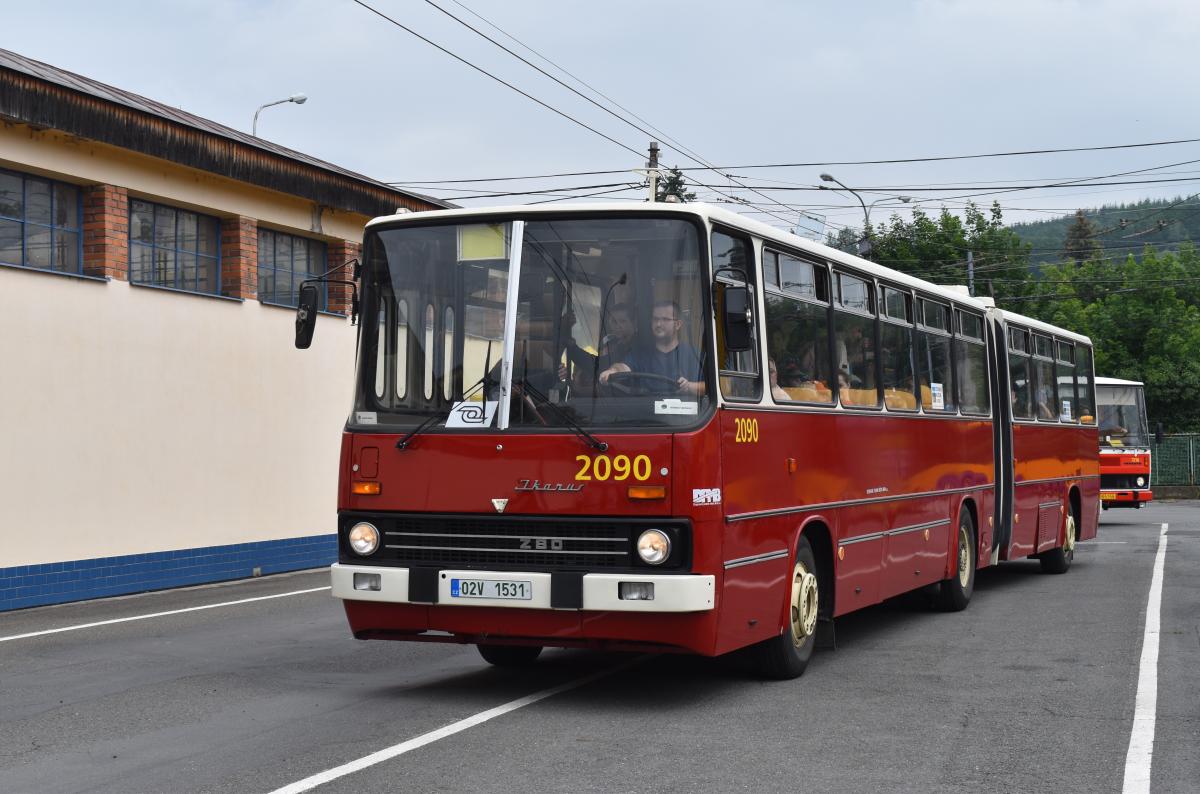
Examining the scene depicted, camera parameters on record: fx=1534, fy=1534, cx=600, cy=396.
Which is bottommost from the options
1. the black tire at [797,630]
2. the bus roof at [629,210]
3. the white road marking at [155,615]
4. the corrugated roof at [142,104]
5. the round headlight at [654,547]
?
the white road marking at [155,615]

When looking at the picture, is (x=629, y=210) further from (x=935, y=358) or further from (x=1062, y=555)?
(x=1062, y=555)

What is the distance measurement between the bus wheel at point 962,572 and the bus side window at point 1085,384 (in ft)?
20.4

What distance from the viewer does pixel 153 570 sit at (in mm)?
17953

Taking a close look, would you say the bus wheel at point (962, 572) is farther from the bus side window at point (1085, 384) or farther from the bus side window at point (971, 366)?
the bus side window at point (1085, 384)

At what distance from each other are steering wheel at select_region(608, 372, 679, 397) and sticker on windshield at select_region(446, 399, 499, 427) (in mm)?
727

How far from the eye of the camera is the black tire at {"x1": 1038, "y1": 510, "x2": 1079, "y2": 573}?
1898 cm

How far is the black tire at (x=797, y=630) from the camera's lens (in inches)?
382

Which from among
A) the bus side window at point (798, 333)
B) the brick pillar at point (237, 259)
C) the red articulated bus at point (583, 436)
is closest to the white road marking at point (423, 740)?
the red articulated bus at point (583, 436)

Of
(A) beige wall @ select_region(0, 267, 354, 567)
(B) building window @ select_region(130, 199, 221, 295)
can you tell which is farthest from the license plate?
(B) building window @ select_region(130, 199, 221, 295)

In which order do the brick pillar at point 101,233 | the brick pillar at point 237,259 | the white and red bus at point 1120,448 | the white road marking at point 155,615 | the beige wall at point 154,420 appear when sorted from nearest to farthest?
the white road marking at point 155,615 < the beige wall at point 154,420 < the brick pillar at point 101,233 < the brick pillar at point 237,259 < the white and red bus at point 1120,448

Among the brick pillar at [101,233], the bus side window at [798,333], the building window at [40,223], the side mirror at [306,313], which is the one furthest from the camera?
the brick pillar at [101,233]

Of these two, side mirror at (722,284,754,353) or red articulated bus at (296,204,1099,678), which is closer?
red articulated bus at (296,204,1099,678)

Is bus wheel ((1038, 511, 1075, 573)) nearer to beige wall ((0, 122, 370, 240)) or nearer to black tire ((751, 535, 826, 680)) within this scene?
black tire ((751, 535, 826, 680))

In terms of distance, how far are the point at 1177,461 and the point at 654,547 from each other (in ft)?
152
